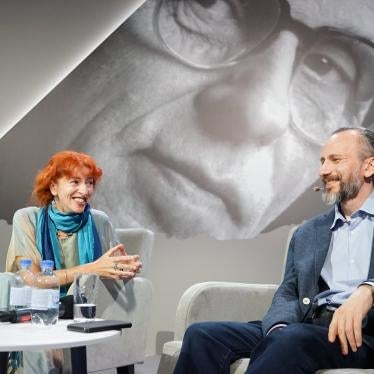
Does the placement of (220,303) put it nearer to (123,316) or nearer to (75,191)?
(123,316)

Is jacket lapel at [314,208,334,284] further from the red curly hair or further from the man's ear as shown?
the red curly hair

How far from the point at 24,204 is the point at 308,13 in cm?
207

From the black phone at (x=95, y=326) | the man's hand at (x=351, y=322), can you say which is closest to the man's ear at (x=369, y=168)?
the man's hand at (x=351, y=322)

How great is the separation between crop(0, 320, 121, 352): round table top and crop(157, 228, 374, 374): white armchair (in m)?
0.31

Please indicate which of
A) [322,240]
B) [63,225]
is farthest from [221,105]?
[322,240]

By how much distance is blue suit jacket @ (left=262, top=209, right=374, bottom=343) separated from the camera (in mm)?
1843

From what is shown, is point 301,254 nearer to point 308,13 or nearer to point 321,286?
point 321,286

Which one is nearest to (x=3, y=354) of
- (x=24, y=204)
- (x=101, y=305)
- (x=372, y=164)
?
(x=101, y=305)

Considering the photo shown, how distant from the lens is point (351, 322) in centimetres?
156

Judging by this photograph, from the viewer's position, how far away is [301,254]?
6.46ft

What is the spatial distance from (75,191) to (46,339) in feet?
3.52

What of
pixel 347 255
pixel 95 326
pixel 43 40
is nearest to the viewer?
pixel 95 326

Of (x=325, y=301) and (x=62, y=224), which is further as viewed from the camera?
(x=62, y=224)

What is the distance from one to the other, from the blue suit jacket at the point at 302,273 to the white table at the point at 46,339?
488 millimetres
